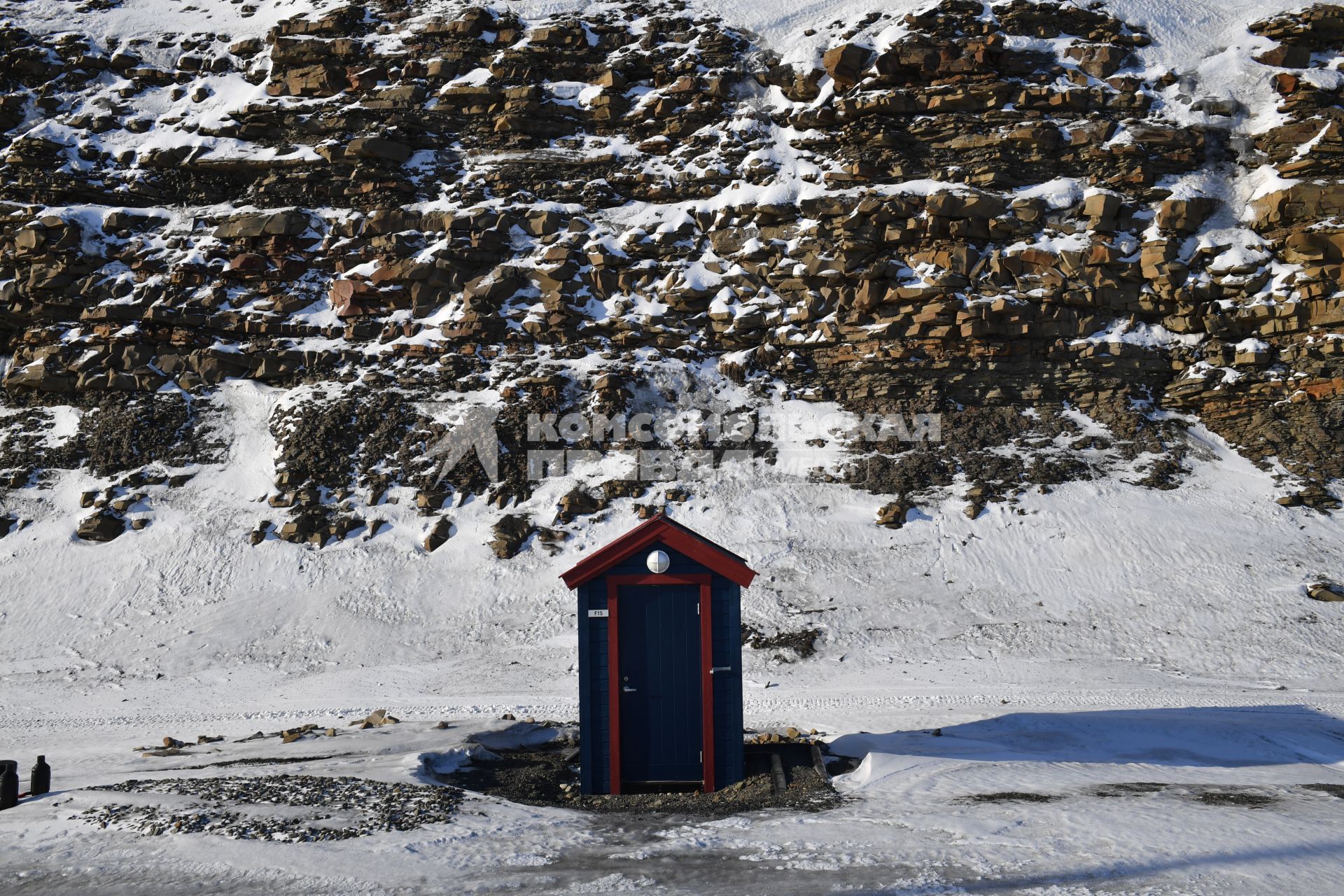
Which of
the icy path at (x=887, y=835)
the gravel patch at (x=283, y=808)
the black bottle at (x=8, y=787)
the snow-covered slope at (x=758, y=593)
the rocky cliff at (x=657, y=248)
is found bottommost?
the icy path at (x=887, y=835)

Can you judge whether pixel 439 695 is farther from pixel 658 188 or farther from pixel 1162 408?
pixel 1162 408

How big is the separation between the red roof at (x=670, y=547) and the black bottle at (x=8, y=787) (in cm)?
519

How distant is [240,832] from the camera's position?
6.80 metres

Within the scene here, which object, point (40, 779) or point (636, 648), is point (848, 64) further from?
point (40, 779)

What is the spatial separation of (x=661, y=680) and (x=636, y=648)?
0.45m

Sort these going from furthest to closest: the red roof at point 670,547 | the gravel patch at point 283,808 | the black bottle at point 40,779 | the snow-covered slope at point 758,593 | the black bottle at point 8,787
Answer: the snow-covered slope at point 758,593 → the red roof at point 670,547 → the black bottle at point 40,779 → the black bottle at point 8,787 → the gravel patch at point 283,808

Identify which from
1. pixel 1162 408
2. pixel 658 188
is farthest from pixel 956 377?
pixel 658 188

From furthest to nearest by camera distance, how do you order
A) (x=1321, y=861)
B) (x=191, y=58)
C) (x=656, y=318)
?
(x=191, y=58) → (x=656, y=318) → (x=1321, y=861)

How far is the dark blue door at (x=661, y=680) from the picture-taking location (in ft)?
31.2

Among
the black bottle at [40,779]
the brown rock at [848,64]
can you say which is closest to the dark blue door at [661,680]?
the black bottle at [40,779]

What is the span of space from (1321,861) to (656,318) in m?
20.7

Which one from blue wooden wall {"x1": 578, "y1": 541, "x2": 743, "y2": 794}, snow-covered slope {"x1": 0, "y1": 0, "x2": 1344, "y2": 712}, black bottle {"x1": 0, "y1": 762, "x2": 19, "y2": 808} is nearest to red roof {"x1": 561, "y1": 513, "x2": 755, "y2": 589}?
blue wooden wall {"x1": 578, "y1": 541, "x2": 743, "y2": 794}

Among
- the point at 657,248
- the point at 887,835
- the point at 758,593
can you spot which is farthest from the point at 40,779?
the point at 657,248

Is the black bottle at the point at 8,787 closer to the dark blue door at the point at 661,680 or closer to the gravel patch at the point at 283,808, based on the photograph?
the gravel patch at the point at 283,808
